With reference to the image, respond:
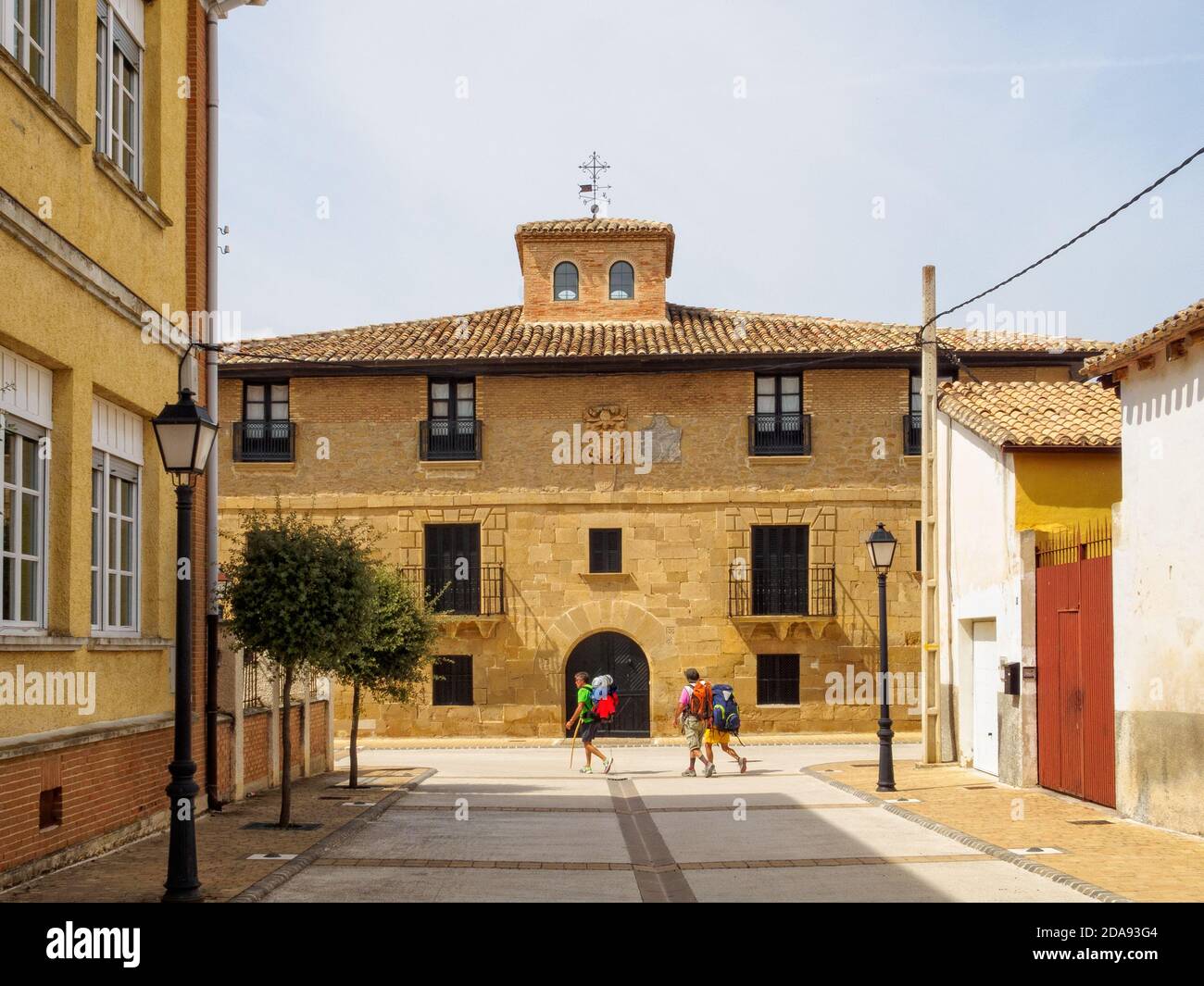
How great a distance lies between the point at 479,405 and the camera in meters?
32.1

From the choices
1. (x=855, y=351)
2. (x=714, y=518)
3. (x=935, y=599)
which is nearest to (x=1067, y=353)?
(x=855, y=351)

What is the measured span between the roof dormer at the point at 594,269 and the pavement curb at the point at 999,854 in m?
17.9

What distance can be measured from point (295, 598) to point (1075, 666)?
8.42m

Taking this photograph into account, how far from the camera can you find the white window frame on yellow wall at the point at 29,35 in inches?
438

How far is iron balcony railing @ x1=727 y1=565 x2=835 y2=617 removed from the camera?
31.4 metres

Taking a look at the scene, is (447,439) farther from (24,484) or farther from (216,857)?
(24,484)

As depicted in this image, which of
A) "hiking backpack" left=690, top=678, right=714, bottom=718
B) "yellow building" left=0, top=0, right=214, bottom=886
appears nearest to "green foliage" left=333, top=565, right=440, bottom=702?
"hiking backpack" left=690, top=678, right=714, bottom=718

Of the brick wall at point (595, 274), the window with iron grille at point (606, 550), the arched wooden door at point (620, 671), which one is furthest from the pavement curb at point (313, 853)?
the brick wall at point (595, 274)

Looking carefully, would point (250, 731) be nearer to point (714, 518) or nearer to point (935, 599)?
point (935, 599)

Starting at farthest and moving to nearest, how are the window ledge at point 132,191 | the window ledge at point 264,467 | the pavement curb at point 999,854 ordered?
1. the window ledge at point 264,467
2. the window ledge at point 132,191
3. the pavement curb at point 999,854

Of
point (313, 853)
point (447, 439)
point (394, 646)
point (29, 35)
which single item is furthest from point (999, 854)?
point (447, 439)

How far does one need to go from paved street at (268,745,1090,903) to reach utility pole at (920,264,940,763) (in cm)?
207

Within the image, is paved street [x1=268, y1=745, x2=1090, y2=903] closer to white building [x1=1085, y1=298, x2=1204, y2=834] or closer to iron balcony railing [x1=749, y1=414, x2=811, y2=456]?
white building [x1=1085, y1=298, x2=1204, y2=834]

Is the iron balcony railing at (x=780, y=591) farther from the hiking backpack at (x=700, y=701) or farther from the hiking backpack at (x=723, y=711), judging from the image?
the hiking backpack at (x=700, y=701)
